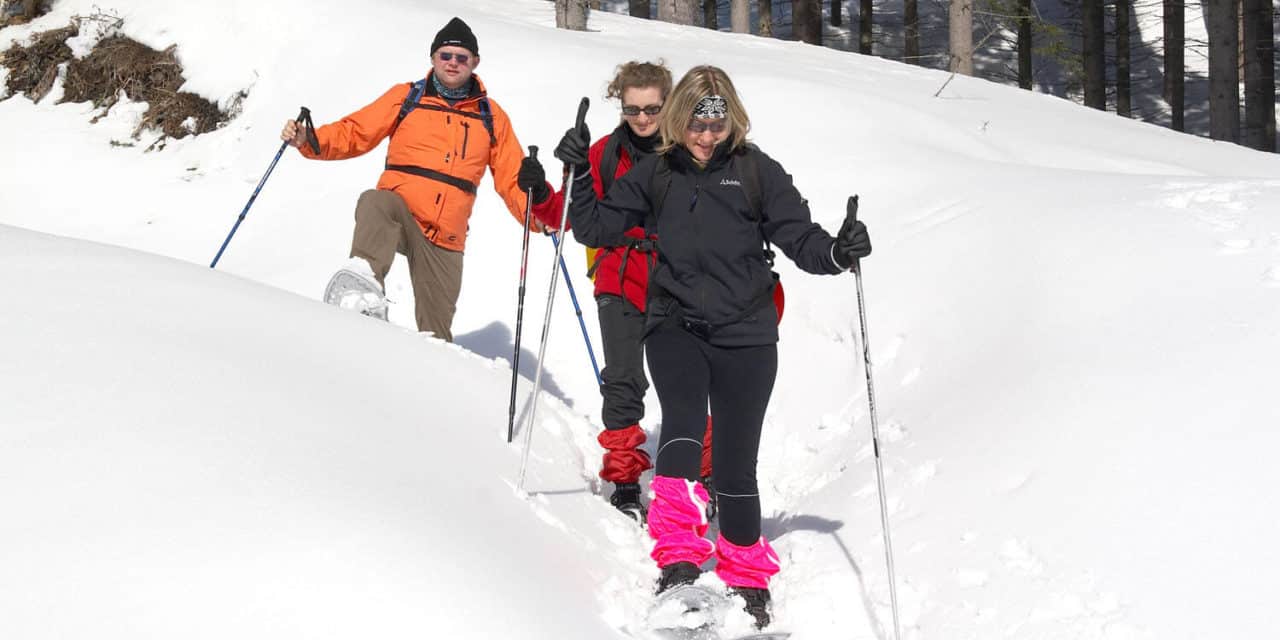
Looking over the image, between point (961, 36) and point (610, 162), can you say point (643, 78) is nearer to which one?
point (610, 162)

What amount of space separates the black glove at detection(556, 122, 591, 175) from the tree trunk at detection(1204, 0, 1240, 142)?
16363 mm

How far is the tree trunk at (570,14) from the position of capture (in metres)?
14.1

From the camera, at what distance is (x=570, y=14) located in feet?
46.4

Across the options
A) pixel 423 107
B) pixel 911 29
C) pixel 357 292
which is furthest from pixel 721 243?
pixel 911 29

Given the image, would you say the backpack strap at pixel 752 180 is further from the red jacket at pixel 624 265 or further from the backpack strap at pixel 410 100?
the backpack strap at pixel 410 100

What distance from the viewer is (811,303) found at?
25.1ft

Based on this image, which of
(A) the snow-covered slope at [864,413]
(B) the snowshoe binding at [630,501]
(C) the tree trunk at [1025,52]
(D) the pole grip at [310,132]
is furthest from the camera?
(C) the tree trunk at [1025,52]

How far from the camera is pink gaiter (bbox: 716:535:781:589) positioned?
14.1 ft

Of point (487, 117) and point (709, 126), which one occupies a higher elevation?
point (487, 117)

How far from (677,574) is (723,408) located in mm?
619

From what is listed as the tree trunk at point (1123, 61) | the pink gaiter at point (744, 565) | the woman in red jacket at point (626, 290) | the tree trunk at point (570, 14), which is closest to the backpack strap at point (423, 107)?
the woman in red jacket at point (626, 290)

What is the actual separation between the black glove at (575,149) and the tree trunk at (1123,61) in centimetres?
2185

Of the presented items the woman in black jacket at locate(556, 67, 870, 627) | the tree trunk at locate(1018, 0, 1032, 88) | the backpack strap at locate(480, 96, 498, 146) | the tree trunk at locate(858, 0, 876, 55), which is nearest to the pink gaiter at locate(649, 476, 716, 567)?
the woman in black jacket at locate(556, 67, 870, 627)

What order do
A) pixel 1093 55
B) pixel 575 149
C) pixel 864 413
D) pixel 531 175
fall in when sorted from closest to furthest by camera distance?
pixel 575 149 → pixel 531 175 → pixel 864 413 → pixel 1093 55
